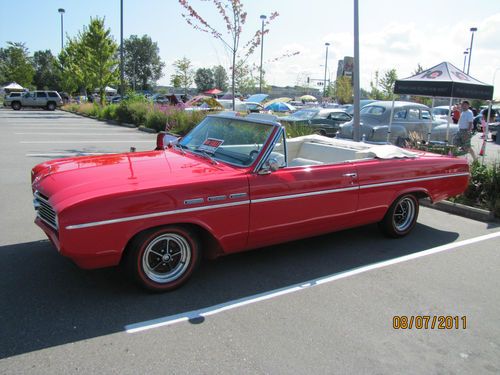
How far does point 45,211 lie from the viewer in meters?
3.60

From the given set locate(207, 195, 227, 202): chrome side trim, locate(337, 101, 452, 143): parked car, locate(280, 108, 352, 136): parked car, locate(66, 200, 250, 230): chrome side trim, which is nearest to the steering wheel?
locate(66, 200, 250, 230): chrome side trim

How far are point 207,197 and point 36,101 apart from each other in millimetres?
37018

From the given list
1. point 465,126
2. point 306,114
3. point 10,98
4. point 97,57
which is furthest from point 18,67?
point 465,126

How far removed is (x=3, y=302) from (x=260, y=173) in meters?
2.37

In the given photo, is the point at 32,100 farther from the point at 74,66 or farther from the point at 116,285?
the point at 116,285

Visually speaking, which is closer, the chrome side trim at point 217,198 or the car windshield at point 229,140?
the chrome side trim at point 217,198

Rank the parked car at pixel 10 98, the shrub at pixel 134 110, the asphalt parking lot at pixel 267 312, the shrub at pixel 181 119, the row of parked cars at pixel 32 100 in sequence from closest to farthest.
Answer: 1. the asphalt parking lot at pixel 267 312
2. the shrub at pixel 181 119
3. the shrub at pixel 134 110
4. the parked car at pixel 10 98
5. the row of parked cars at pixel 32 100

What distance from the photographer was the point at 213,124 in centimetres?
483

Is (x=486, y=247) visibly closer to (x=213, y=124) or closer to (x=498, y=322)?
(x=498, y=322)

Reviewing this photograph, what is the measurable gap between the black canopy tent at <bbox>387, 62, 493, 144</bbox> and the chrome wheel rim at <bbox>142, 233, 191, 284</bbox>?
8.31m

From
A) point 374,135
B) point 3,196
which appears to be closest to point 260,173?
point 3,196

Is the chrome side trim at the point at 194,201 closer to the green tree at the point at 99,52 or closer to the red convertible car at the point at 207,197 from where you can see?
the red convertible car at the point at 207,197

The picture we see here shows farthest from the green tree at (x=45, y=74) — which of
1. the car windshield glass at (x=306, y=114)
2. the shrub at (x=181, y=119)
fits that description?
the car windshield glass at (x=306, y=114)
